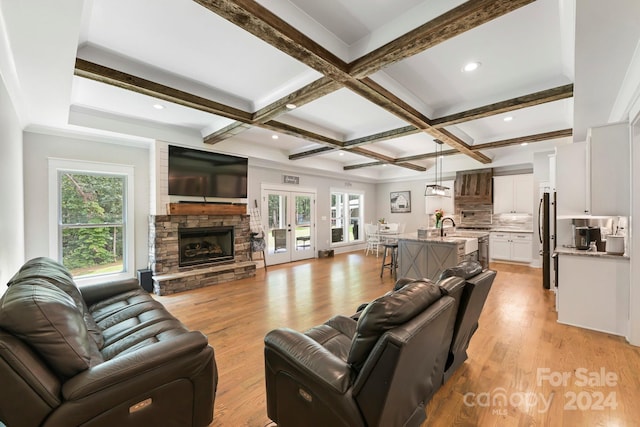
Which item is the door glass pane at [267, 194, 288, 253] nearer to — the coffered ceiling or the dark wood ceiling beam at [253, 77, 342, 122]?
the coffered ceiling

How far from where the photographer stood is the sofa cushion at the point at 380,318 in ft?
4.04

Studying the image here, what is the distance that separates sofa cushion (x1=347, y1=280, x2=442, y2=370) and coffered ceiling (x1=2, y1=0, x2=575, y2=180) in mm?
1921

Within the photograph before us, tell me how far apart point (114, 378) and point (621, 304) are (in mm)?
4530

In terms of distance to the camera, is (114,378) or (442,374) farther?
(442,374)

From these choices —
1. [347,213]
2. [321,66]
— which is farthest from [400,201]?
[321,66]

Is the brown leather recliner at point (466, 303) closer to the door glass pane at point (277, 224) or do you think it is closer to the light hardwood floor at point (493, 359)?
the light hardwood floor at point (493, 359)

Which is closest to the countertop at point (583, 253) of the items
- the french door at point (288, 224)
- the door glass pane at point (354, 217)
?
the french door at point (288, 224)

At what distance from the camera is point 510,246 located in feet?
22.5

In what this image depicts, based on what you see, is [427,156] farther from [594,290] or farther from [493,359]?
[493,359]

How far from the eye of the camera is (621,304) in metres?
2.94

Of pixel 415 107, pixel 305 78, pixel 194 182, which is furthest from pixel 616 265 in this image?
pixel 194 182

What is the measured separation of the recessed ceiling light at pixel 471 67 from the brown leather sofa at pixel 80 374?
3.41 meters

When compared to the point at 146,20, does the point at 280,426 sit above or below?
below

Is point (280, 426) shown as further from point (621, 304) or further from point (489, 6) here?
point (621, 304)
